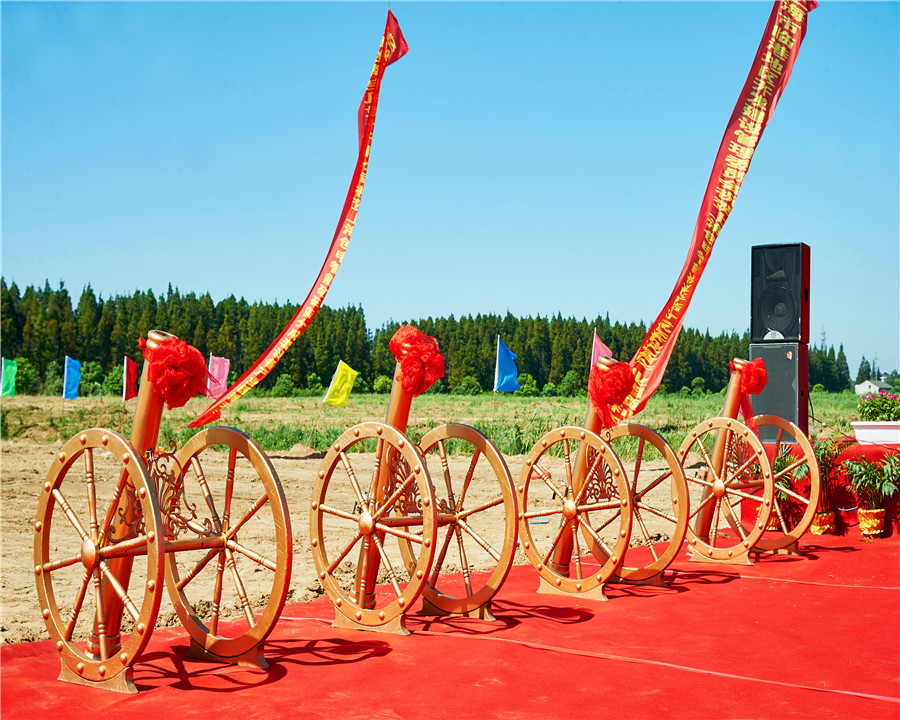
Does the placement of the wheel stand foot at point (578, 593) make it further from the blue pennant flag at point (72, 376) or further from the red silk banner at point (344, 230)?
the blue pennant flag at point (72, 376)

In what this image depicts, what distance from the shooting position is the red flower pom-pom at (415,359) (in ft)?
16.4

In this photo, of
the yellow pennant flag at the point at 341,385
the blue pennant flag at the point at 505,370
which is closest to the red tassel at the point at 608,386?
the blue pennant flag at the point at 505,370

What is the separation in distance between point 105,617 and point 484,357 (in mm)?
53612

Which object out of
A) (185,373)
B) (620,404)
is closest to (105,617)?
(185,373)

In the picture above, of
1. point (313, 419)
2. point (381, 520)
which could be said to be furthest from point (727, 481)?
point (313, 419)

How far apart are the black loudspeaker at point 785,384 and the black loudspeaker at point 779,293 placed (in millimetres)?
119

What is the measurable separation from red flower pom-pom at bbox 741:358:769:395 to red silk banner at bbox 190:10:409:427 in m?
3.68

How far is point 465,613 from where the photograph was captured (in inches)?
204

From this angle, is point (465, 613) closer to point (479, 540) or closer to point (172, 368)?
point (479, 540)

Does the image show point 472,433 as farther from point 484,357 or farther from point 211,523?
point 484,357

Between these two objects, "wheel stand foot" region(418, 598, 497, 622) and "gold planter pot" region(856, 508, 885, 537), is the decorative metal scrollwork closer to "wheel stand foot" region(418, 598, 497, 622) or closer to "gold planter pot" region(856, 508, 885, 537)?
"wheel stand foot" region(418, 598, 497, 622)

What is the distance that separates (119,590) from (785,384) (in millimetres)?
7547

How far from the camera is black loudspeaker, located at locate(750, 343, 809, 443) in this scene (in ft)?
30.0

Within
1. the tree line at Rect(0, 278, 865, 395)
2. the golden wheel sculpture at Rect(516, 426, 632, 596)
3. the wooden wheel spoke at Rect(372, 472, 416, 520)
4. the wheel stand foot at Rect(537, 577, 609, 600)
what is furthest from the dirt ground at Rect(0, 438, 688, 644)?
the tree line at Rect(0, 278, 865, 395)
